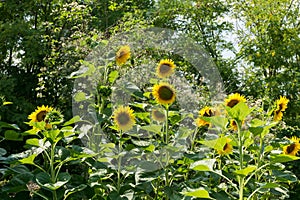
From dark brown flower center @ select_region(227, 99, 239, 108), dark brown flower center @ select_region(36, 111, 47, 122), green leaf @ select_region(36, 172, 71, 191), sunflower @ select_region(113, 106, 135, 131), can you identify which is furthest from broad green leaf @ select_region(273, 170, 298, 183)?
dark brown flower center @ select_region(36, 111, 47, 122)

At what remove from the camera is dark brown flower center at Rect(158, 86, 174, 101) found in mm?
1888

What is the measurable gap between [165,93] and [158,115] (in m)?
0.14

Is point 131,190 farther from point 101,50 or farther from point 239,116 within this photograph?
point 101,50

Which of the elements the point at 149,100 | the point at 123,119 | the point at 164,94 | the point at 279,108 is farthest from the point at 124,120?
the point at 279,108

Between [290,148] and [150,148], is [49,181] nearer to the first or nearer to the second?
[150,148]

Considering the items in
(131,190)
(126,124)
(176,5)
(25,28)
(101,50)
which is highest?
(176,5)

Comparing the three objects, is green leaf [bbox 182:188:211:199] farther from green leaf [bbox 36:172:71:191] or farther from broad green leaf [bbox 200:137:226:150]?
green leaf [bbox 36:172:71:191]

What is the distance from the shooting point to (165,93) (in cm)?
189

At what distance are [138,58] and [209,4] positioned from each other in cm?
382

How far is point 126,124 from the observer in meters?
1.86

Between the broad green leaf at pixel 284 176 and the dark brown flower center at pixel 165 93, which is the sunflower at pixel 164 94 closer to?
the dark brown flower center at pixel 165 93

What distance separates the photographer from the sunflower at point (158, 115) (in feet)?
6.49

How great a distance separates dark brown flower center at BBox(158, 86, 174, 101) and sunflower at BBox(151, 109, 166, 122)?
0.10 meters

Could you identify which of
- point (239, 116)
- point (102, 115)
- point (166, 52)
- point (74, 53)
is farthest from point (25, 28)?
point (239, 116)
